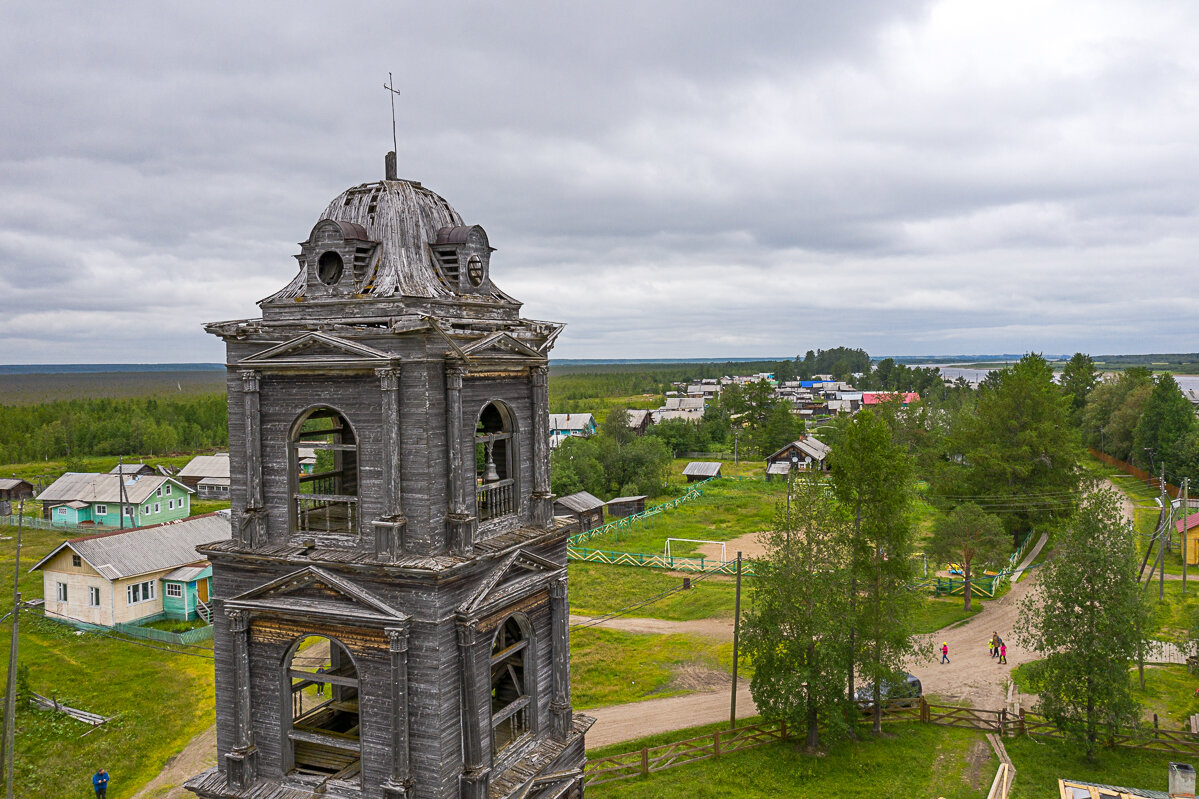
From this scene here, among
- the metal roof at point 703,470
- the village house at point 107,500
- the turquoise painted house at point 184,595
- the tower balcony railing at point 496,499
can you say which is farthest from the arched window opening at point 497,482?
the metal roof at point 703,470

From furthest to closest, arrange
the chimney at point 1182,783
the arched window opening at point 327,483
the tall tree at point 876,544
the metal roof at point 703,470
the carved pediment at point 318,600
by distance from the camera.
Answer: the metal roof at point 703,470
the tall tree at point 876,544
the chimney at point 1182,783
the arched window opening at point 327,483
the carved pediment at point 318,600

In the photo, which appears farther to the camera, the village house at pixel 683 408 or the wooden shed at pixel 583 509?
the village house at pixel 683 408

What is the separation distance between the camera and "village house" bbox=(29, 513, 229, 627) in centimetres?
3744

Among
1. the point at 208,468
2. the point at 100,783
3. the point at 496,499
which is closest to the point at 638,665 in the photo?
the point at 100,783

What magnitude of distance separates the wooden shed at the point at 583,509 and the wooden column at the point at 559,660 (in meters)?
41.2

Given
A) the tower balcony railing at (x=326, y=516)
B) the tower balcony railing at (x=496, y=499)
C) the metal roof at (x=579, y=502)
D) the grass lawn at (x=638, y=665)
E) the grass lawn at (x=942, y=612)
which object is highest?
the tower balcony railing at (x=496, y=499)

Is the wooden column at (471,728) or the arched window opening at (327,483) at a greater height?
the arched window opening at (327,483)

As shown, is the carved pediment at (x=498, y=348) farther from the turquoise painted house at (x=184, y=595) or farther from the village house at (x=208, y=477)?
the village house at (x=208, y=477)

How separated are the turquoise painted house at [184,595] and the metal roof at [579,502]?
24.0m

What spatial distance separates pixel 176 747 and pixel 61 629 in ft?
59.6

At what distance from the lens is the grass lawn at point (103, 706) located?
914 inches

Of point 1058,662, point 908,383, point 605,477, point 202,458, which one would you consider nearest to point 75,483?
point 202,458

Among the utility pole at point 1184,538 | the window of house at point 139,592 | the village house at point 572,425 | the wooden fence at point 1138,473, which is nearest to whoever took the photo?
the window of house at point 139,592

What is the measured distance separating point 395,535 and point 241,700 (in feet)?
13.1
